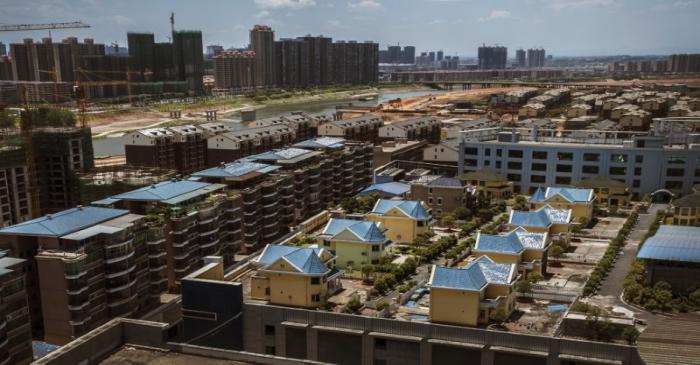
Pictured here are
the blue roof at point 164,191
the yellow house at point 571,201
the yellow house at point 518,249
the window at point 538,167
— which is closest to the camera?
the yellow house at point 518,249

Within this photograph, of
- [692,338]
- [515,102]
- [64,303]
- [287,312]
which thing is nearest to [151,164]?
[64,303]

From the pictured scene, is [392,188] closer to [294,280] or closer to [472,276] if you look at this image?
[294,280]

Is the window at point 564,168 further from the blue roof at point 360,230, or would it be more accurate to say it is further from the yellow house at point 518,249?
the blue roof at point 360,230

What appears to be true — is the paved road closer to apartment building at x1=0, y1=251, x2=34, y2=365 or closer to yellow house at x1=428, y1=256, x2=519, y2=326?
yellow house at x1=428, y1=256, x2=519, y2=326

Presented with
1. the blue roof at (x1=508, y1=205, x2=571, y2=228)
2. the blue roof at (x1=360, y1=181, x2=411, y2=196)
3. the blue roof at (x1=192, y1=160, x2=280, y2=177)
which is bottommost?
the blue roof at (x1=360, y1=181, x2=411, y2=196)

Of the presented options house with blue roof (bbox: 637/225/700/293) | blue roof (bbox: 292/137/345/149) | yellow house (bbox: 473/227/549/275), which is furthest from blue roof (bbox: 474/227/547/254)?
blue roof (bbox: 292/137/345/149)

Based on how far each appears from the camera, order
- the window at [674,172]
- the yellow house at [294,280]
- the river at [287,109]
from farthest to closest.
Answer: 1. the river at [287,109]
2. the window at [674,172]
3. the yellow house at [294,280]

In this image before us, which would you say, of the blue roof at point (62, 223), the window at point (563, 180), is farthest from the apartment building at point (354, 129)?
the blue roof at point (62, 223)
